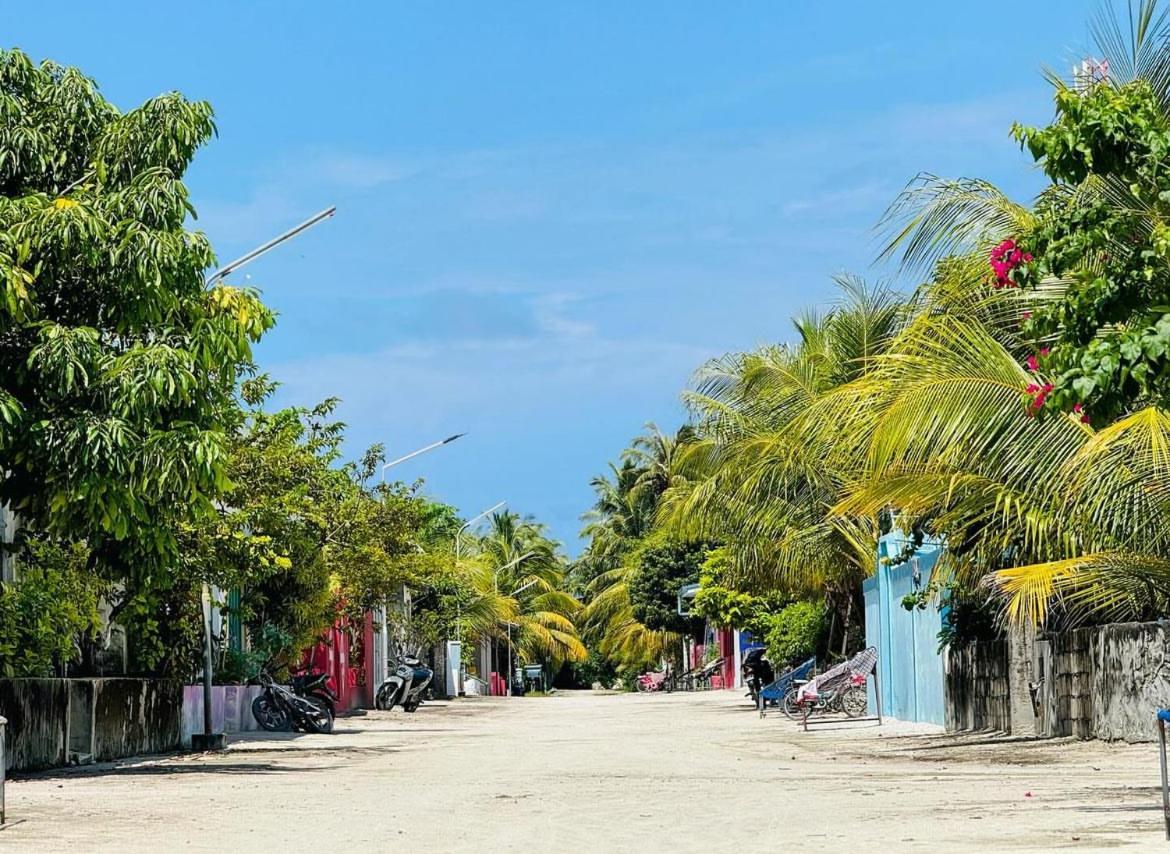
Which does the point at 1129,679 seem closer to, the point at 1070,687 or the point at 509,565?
the point at 1070,687

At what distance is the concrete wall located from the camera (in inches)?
767

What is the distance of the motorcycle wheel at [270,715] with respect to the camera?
103 feet

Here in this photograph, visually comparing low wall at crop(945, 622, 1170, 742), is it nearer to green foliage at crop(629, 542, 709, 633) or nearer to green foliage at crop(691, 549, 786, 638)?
green foliage at crop(691, 549, 786, 638)

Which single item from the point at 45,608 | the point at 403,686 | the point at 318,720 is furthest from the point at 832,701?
the point at 403,686

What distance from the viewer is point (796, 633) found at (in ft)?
138

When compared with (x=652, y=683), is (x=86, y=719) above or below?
above

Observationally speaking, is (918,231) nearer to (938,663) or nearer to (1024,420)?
(1024,420)

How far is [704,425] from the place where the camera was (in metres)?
39.1

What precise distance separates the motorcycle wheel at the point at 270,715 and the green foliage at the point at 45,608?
983cm

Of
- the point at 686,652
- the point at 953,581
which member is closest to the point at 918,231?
the point at 953,581

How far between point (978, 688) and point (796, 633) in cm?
1711

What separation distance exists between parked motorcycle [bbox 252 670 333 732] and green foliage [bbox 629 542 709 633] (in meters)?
36.0

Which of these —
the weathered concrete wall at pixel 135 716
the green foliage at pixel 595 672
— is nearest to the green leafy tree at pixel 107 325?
the weathered concrete wall at pixel 135 716

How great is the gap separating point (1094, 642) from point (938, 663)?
8.37 m
